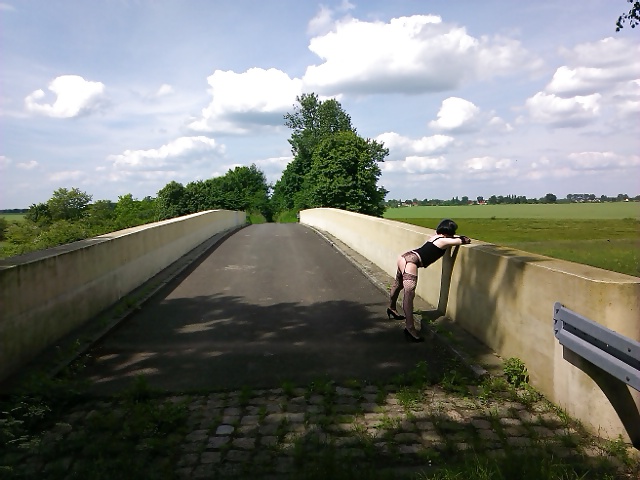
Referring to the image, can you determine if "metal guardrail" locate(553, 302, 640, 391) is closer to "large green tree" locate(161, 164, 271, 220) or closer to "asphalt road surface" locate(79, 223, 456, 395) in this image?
"asphalt road surface" locate(79, 223, 456, 395)

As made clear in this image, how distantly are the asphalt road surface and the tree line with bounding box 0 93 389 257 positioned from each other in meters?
31.4

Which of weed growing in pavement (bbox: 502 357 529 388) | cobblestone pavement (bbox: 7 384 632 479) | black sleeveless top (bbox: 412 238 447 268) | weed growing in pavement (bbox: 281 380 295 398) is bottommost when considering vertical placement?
cobblestone pavement (bbox: 7 384 632 479)

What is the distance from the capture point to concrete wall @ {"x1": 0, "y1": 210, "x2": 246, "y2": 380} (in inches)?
200

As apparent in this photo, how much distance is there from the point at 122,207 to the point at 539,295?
107615 mm

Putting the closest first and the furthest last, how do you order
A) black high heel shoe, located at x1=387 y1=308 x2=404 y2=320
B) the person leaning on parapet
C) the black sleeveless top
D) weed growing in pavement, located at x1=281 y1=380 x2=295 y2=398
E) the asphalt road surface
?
weed growing in pavement, located at x1=281 y1=380 x2=295 y2=398, the asphalt road surface, the person leaning on parapet, the black sleeveless top, black high heel shoe, located at x1=387 y1=308 x2=404 y2=320

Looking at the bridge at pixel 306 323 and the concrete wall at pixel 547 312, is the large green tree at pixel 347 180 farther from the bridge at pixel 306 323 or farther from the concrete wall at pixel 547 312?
the concrete wall at pixel 547 312

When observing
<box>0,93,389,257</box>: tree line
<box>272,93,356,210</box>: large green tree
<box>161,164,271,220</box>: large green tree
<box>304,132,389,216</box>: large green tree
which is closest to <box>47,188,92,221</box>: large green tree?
<box>0,93,389,257</box>: tree line

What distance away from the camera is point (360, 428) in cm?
399

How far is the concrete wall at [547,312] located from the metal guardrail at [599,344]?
12 cm

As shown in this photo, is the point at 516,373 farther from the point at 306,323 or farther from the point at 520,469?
the point at 306,323

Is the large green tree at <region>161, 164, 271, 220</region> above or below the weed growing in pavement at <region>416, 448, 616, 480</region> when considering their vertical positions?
above

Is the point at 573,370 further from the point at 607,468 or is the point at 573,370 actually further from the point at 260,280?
the point at 260,280

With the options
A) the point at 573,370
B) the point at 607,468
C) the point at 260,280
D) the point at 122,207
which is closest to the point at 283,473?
the point at 607,468

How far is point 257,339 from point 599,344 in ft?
13.0
